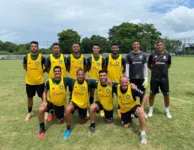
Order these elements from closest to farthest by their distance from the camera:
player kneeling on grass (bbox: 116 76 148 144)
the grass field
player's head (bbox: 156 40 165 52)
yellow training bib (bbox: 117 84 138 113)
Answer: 1. the grass field
2. player kneeling on grass (bbox: 116 76 148 144)
3. yellow training bib (bbox: 117 84 138 113)
4. player's head (bbox: 156 40 165 52)

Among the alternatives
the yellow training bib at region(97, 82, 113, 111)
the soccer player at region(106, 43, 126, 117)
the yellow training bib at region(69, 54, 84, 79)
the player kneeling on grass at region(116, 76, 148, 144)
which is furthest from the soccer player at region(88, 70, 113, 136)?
the yellow training bib at region(69, 54, 84, 79)

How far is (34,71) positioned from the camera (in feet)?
18.3

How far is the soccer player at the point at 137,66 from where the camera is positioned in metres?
5.50

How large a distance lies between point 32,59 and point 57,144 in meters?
2.46

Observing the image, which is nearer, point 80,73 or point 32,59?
point 80,73

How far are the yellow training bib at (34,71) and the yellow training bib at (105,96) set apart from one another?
175 cm

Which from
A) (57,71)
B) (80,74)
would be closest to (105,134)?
(80,74)

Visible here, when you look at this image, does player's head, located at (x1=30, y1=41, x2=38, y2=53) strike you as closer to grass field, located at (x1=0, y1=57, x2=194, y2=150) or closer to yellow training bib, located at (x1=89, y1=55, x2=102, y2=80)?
yellow training bib, located at (x1=89, y1=55, x2=102, y2=80)

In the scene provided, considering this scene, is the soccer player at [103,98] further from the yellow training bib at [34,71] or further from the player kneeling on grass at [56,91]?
the yellow training bib at [34,71]

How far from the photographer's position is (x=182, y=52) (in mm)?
49031

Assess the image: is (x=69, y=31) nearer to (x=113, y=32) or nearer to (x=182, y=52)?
(x=113, y=32)

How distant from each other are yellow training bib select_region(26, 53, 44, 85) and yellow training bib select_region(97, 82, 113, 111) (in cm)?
175

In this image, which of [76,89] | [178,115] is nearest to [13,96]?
[76,89]

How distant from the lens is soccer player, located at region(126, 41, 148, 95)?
5.50 m
